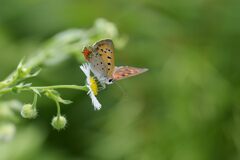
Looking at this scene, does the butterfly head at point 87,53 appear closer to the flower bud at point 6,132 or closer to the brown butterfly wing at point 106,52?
the brown butterfly wing at point 106,52

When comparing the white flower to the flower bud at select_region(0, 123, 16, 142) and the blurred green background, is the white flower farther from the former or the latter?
the blurred green background

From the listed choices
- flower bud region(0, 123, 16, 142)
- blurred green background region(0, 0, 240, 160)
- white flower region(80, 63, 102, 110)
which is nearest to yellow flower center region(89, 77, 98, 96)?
A: white flower region(80, 63, 102, 110)

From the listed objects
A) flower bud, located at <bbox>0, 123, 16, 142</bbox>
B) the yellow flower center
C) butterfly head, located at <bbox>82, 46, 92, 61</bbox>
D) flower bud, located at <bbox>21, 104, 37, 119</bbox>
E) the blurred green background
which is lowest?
the yellow flower center

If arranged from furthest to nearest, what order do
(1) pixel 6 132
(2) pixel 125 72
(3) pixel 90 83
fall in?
(1) pixel 6 132, (2) pixel 125 72, (3) pixel 90 83

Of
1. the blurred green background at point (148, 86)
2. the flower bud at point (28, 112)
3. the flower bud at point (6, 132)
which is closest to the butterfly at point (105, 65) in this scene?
the flower bud at point (28, 112)

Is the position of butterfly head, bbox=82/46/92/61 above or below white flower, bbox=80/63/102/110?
above

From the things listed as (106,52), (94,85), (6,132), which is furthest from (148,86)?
(94,85)

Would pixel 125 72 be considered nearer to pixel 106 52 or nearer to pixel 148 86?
pixel 106 52

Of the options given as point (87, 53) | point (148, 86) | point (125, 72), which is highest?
point (148, 86)
